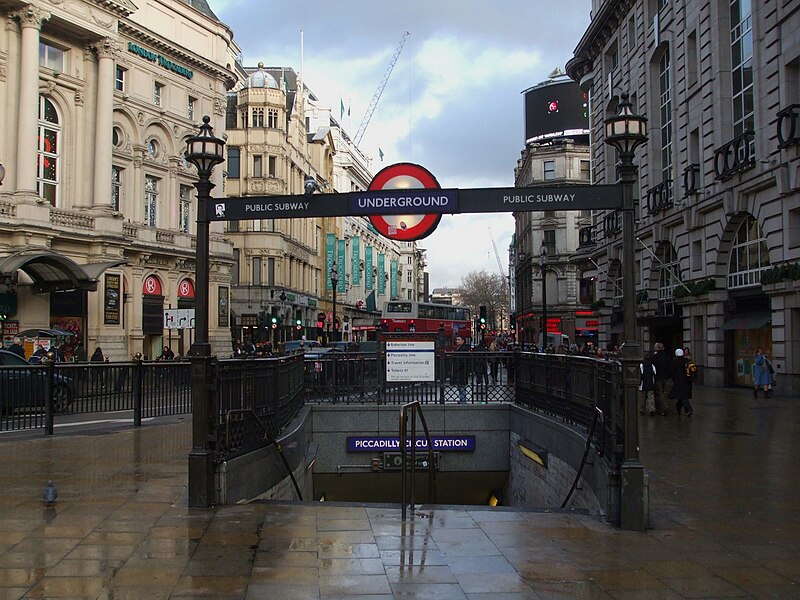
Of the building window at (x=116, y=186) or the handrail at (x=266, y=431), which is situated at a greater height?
the building window at (x=116, y=186)

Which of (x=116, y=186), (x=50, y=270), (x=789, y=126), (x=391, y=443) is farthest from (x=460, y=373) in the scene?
(x=116, y=186)

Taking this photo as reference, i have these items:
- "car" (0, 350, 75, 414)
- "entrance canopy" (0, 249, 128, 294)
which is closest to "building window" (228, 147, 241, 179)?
"entrance canopy" (0, 249, 128, 294)

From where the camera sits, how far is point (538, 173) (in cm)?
8044

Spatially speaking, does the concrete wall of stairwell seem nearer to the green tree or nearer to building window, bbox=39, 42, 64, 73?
building window, bbox=39, 42, 64, 73

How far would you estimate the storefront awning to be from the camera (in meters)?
27.1

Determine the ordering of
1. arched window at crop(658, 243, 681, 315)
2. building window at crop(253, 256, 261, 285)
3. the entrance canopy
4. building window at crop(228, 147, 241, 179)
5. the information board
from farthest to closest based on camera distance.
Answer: building window at crop(253, 256, 261, 285) < building window at crop(228, 147, 241, 179) < arched window at crop(658, 243, 681, 315) < the entrance canopy < the information board

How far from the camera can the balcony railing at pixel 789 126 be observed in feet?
77.2

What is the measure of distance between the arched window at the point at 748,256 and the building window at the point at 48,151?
29.4 meters

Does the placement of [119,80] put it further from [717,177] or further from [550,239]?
[550,239]

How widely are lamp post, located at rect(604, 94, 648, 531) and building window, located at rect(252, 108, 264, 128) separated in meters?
58.7

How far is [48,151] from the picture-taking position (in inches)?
1453

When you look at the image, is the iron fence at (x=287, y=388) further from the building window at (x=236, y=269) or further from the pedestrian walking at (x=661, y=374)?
the building window at (x=236, y=269)

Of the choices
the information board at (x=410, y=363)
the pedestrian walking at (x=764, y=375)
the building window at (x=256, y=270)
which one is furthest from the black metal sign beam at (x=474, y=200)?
the building window at (x=256, y=270)

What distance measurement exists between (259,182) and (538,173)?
30.1 meters
